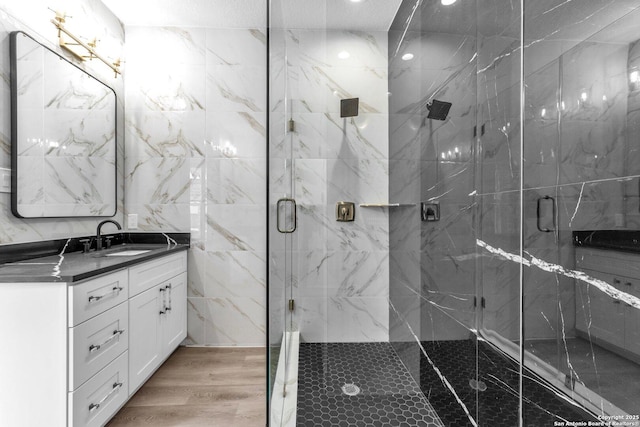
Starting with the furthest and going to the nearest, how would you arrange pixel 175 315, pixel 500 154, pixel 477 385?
pixel 175 315
pixel 477 385
pixel 500 154

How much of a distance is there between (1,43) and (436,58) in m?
2.05

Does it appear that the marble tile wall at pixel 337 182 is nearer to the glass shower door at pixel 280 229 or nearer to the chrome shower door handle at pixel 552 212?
the glass shower door at pixel 280 229

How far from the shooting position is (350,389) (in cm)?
138

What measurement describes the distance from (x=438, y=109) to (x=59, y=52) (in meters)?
2.19

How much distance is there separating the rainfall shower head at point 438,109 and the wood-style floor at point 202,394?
5.46 feet

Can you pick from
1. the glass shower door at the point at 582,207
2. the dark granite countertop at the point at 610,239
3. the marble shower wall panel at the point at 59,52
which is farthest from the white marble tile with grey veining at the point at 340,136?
the marble shower wall panel at the point at 59,52

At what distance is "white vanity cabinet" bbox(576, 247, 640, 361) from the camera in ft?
1.96

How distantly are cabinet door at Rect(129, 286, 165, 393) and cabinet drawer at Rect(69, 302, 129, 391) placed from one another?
2.8 inches

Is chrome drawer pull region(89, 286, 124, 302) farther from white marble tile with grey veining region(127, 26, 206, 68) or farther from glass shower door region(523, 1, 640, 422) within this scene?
white marble tile with grey veining region(127, 26, 206, 68)

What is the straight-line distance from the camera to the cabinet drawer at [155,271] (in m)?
1.70

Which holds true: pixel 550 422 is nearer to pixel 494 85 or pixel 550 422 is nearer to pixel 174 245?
pixel 494 85

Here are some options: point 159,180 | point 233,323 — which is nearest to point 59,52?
point 159,180

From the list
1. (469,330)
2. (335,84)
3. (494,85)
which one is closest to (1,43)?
(335,84)

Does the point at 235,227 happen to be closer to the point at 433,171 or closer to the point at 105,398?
the point at 105,398
